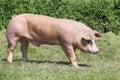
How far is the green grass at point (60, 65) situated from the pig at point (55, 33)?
38cm

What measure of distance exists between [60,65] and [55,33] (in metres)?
0.65

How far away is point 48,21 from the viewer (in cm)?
1067

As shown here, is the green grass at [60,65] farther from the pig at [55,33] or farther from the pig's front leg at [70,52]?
the pig at [55,33]

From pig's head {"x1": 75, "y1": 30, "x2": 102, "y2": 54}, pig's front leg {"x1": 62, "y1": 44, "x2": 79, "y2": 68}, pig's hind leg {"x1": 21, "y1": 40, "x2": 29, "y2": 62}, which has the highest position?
pig's head {"x1": 75, "y1": 30, "x2": 102, "y2": 54}

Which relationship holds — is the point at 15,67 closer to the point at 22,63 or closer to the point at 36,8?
the point at 22,63

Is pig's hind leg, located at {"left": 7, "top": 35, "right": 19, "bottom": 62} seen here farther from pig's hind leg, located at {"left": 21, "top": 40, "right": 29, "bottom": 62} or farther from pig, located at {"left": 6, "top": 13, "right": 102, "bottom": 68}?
pig's hind leg, located at {"left": 21, "top": 40, "right": 29, "bottom": 62}

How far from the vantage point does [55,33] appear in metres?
10.6

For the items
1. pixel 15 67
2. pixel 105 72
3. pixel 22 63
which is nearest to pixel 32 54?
pixel 22 63

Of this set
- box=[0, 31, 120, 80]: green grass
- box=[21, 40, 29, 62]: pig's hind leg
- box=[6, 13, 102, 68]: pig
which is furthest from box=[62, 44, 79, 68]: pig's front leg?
box=[21, 40, 29, 62]: pig's hind leg

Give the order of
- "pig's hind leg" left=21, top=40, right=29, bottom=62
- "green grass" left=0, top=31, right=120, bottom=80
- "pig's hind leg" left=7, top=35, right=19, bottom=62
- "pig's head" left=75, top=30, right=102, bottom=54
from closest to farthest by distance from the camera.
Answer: "green grass" left=0, top=31, right=120, bottom=80
"pig's head" left=75, top=30, right=102, bottom=54
"pig's hind leg" left=7, top=35, right=19, bottom=62
"pig's hind leg" left=21, top=40, right=29, bottom=62

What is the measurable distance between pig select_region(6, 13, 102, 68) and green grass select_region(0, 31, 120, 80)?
375mm

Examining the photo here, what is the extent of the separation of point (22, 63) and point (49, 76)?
2.27 m

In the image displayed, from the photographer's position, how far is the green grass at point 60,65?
8438 millimetres

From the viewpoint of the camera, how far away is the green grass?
844 centimetres
